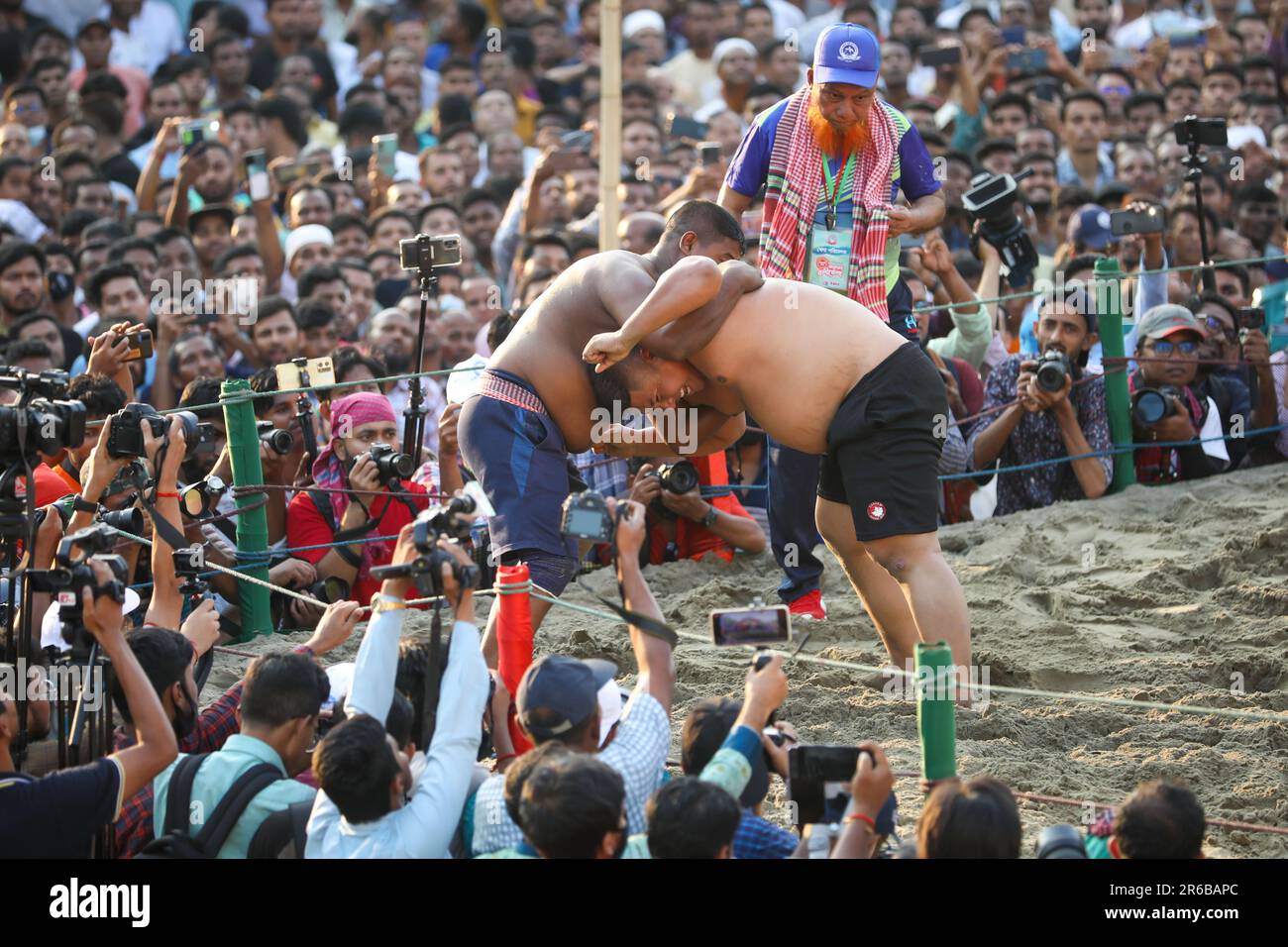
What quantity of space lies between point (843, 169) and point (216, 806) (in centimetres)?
320

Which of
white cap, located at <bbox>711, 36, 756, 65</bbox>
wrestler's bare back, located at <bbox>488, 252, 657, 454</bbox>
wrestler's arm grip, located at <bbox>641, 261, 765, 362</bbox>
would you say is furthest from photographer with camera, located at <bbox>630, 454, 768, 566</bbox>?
white cap, located at <bbox>711, 36, 756, 65</bbox>

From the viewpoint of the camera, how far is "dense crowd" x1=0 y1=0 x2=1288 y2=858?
142 inches

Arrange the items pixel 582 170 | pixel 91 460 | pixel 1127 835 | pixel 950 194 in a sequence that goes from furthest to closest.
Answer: pixel 582 170 < pixel 950 194 < pixel 91 460 < pixel 1127 835

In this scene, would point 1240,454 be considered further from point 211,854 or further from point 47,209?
point 47,209

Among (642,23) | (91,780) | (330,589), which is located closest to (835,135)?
(330,589)

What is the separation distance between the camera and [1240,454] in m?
7.53

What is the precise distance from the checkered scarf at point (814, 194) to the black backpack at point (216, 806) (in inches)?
111

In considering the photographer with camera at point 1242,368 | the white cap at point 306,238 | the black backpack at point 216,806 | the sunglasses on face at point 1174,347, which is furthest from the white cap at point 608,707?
the white cap at point 306,238

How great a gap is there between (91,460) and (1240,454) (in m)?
4.94

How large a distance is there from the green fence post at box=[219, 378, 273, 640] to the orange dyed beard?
221 centimetres

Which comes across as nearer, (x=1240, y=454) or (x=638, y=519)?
(x=638, y=519)

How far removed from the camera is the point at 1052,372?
22.1ft

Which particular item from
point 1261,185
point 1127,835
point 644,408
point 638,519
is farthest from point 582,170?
point 1127,835

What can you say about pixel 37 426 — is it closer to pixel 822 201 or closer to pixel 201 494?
pixel 201 494
